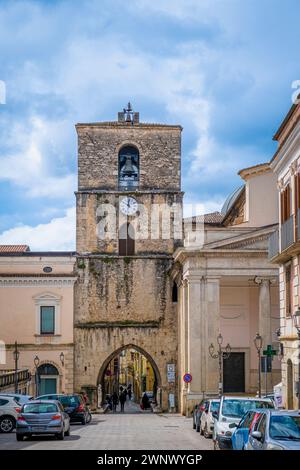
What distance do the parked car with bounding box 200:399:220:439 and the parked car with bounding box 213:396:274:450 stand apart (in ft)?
9.16

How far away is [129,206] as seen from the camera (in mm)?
51312

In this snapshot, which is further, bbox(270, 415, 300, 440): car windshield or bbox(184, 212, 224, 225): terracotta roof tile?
bbox(184, 212, 224, 225): terracotta roof tile

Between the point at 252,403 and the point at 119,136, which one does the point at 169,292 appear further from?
the point at 252,403

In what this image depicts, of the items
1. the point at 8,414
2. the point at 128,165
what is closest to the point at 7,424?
the point at 8,414

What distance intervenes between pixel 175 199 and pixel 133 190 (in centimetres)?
244

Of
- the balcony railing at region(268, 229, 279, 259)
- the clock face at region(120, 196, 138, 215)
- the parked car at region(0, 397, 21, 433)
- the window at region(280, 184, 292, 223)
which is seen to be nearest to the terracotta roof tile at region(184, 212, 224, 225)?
the clock face at region(120, 196, 138, 215)

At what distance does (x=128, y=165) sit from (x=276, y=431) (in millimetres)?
37824

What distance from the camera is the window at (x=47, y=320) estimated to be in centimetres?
5053

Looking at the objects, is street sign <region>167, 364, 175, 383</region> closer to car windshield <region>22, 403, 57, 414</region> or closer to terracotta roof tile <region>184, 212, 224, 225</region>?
terracotta roof tile <region>184, 212, 224, 225</region>

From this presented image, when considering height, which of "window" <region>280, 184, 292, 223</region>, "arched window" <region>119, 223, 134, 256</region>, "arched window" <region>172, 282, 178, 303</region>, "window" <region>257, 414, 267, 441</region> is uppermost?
"arched window" <region>119, 223, 134, 256</region>

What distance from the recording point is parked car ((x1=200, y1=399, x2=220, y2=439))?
92.1 ft

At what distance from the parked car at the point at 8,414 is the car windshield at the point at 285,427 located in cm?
1572

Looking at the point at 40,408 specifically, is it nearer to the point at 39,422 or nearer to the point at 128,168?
the point at 39,422
